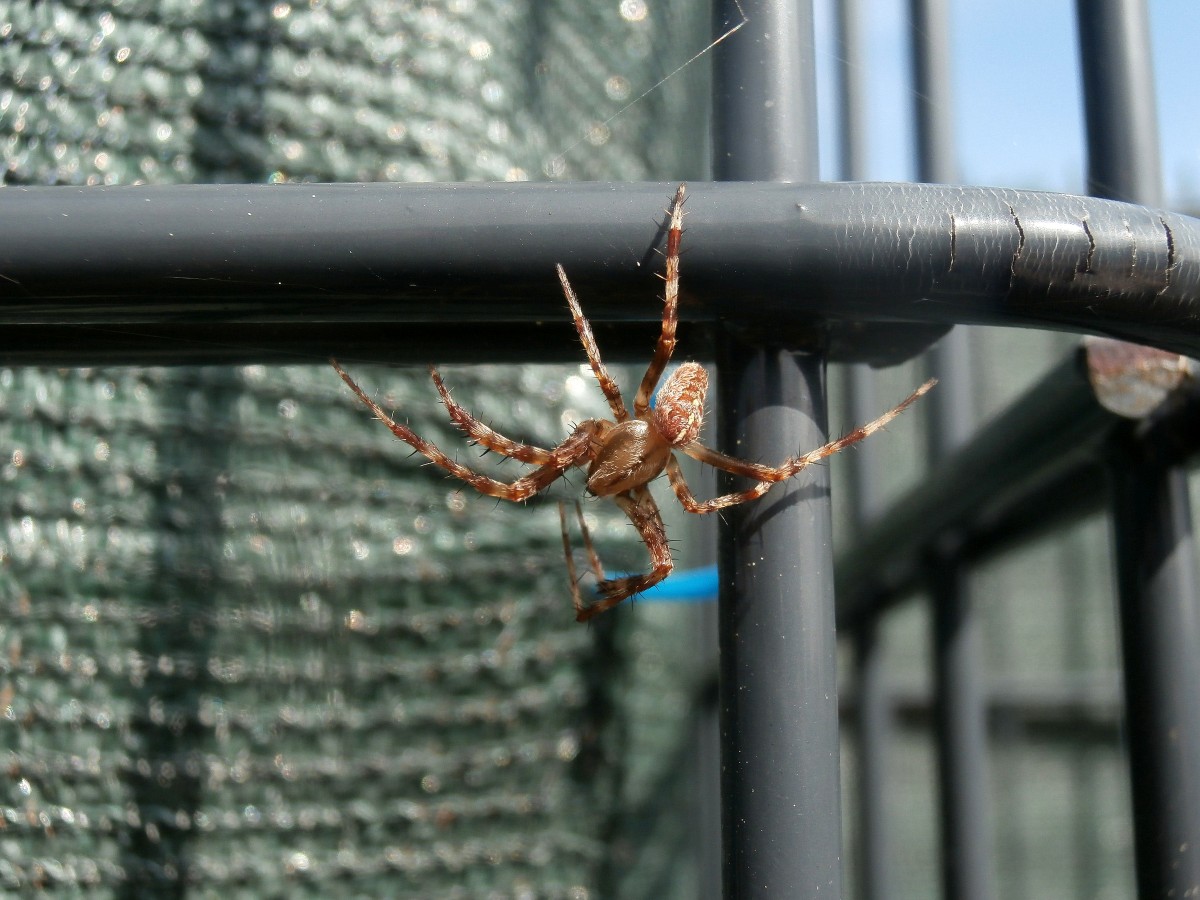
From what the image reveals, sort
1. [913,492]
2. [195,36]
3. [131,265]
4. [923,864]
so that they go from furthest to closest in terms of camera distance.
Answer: [923,864] < [195,36] < [913,492] < [131,265]

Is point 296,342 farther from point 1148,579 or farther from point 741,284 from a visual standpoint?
point 1148,579

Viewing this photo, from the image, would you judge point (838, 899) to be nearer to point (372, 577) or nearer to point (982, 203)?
point (982, 203)

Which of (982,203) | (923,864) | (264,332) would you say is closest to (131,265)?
(264,332)

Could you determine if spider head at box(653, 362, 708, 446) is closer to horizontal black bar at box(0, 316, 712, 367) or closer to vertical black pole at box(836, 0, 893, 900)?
vertical black pole at box(836, 0, 893, 900)

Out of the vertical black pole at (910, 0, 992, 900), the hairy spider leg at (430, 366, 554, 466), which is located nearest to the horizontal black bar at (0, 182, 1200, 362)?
the hairy spider leg at (430, 366, 554, 466)

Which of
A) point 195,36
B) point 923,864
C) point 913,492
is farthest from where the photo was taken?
point 923,864

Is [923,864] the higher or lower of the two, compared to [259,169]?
lower
